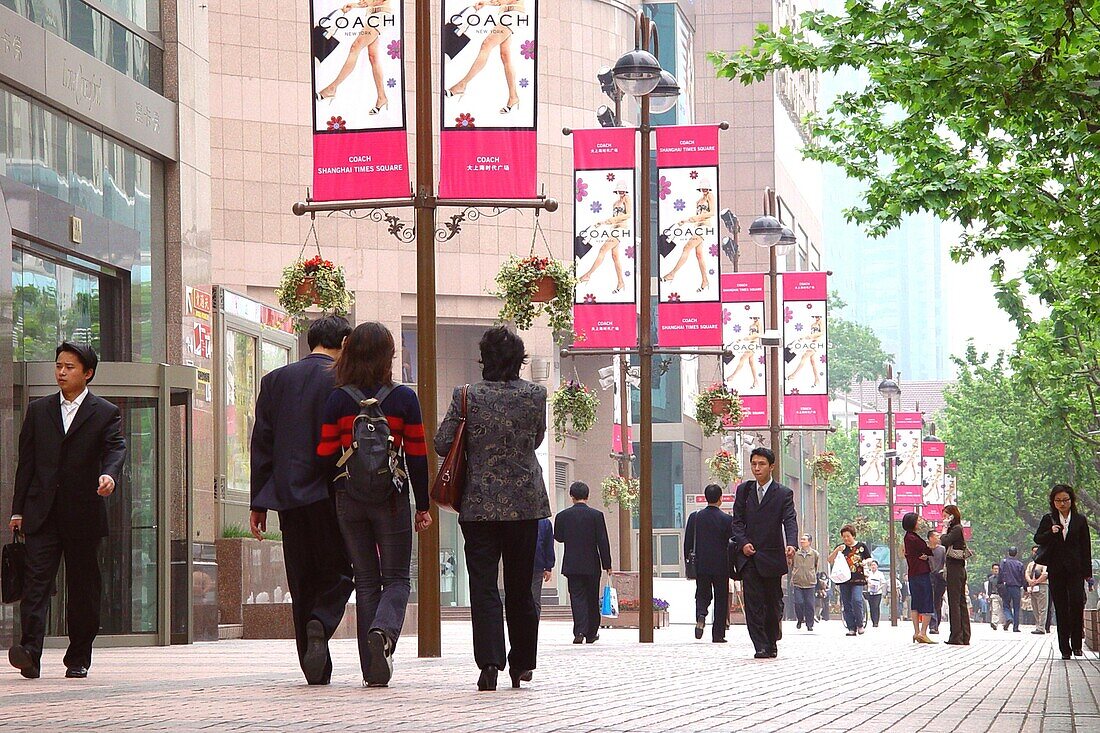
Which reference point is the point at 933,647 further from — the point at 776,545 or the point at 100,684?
the point at 100,684

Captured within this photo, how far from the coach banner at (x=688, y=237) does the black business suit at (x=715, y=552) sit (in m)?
2.31

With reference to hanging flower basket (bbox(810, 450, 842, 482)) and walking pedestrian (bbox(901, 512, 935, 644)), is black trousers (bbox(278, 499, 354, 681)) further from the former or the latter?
hanging flower basket (bbox(810, 450, 842, 482))

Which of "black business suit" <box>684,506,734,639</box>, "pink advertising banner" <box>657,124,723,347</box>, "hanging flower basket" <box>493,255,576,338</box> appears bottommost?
"black business suit" <box>684,506,734,639</box>

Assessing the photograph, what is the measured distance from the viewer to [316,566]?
34.7ft

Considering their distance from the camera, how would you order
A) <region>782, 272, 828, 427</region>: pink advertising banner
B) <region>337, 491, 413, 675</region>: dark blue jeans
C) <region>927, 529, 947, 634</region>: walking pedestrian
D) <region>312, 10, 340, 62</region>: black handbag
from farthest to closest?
<region>782, 272, 828, 427</region>: pink advertising banner → <region>927, 529, 947, 634</region>: walking pedestrian → <region>312, 10, 340, 62</region>: black handbag → <region>337, 491, 413, 675</region>: dark blue jeans

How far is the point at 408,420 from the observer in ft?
34.1

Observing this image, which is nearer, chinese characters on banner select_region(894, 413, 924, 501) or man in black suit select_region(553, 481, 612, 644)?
man in black suit select_region(553, 481, 612, 644)

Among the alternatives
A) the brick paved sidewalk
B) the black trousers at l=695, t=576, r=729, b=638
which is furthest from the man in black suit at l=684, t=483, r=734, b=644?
the brick paved sidewalk

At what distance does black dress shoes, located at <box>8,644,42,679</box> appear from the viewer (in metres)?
11.3

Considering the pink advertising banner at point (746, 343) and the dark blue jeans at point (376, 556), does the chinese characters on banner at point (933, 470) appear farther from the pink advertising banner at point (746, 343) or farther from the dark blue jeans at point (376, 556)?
the dark blue jeans at point (376, 556)

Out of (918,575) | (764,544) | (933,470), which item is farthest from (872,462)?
(764,544)

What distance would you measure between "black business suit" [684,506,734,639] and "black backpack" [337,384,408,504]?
14.1m

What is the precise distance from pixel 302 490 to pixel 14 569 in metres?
2.36

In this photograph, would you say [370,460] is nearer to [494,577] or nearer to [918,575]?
[494,577]
